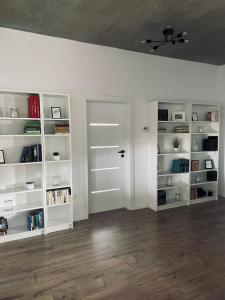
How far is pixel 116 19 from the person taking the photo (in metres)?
→ 3.02

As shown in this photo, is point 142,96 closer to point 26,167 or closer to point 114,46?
point 114,46

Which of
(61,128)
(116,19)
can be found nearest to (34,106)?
(61,128)

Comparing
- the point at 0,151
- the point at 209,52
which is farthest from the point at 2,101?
→ the point at 209,52

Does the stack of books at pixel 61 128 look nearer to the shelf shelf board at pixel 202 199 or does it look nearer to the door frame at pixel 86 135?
the door frame at pixel 86 135

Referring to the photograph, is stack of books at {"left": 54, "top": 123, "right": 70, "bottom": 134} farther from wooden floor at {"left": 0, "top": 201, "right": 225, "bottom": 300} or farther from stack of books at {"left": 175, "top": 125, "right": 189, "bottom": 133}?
stack of books at {"left": 175, "top": 125, "right": 189, "bottom": 133}

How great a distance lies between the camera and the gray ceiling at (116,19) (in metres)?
2.67

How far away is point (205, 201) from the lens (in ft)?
16.1

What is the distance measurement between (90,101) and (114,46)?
1.08 metres

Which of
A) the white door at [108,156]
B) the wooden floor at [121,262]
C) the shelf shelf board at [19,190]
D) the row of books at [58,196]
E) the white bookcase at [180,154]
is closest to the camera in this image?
the wooden floor at [121,262]

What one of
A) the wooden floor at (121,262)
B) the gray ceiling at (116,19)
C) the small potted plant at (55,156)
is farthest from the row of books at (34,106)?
the wooden floor at (121,262)

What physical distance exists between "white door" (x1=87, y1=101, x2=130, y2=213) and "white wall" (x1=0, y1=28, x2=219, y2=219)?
0.25 m

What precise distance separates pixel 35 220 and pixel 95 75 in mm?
2645

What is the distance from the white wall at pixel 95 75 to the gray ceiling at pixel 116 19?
0.71 feet

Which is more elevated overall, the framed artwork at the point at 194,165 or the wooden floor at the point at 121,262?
the framed artwork at the point at 194,165
